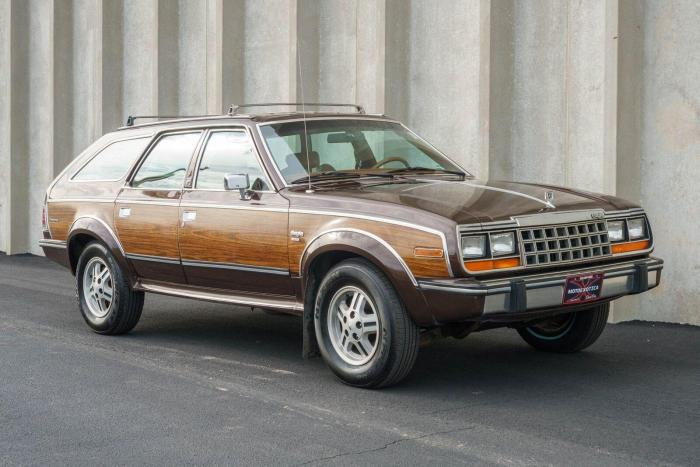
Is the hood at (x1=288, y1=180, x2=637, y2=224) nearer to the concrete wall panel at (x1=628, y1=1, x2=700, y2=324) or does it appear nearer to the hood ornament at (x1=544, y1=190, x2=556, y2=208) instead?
the hood ornament at (x1=544, y1=190, x2=556, y2=208)

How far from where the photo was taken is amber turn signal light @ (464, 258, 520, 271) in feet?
19.6

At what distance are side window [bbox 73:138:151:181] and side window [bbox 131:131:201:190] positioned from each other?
198 mm

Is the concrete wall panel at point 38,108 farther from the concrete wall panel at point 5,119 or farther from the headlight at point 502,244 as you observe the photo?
the headlight at point 502,244

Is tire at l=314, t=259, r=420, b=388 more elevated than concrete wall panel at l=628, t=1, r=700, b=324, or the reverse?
concrete wall panel at l=628, t=1, r=700, b=324

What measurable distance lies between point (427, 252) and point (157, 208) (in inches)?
109

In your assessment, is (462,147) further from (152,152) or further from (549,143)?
(152,152)

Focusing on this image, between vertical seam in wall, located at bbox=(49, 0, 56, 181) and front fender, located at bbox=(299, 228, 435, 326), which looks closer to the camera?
front fender, located at bbox=(299, 228, 435, 326)

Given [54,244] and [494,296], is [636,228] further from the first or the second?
[54,244]

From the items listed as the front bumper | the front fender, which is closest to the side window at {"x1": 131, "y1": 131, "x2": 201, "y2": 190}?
the front fender

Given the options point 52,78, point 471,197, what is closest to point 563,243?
point 471,197

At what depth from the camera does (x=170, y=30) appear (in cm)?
1598

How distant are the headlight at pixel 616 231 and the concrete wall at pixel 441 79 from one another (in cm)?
272

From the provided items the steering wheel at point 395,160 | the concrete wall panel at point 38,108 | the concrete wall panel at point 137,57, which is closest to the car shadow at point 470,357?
the steering wheel at point 395,160

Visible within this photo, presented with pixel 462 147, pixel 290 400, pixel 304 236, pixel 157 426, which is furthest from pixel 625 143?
pixel 157 426
